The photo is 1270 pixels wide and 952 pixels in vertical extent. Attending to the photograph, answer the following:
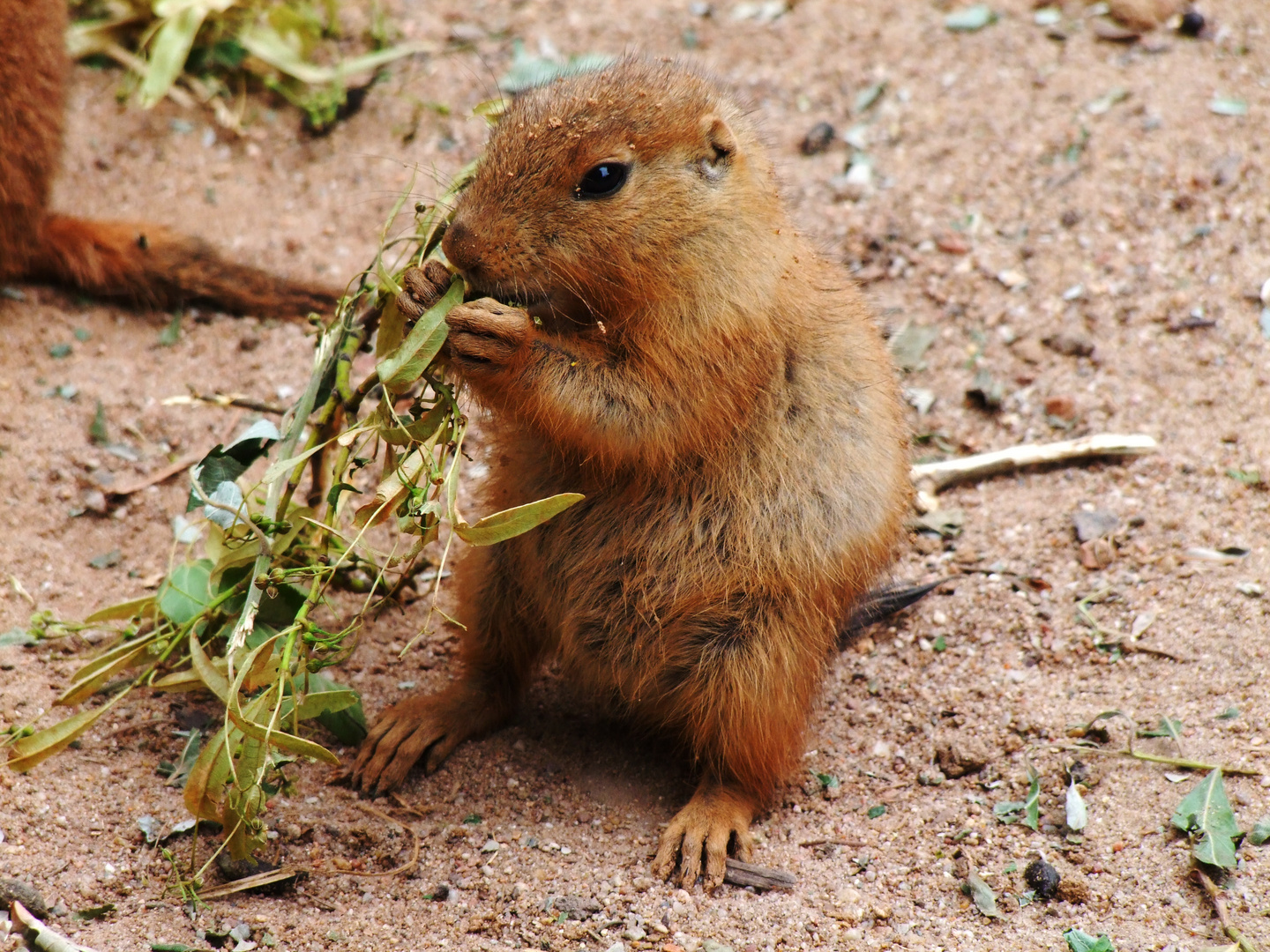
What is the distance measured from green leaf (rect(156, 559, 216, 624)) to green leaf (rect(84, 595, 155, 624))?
0.25 ft

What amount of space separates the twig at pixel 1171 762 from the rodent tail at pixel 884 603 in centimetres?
90

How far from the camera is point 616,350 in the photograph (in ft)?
12.9

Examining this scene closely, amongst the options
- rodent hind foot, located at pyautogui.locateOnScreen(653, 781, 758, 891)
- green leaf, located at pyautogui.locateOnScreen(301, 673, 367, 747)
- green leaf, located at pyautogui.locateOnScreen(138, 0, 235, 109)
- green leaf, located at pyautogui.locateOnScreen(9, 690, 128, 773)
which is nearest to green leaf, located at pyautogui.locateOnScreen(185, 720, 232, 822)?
green leaf, located at pyautogui.locateOnScreen(9, 690, 128, 773)

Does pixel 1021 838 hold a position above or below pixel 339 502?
below

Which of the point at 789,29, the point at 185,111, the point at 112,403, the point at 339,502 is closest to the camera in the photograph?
the point at 339,502

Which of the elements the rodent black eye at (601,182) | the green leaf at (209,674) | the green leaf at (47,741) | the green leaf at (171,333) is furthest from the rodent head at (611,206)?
the green leaf at (171,333)

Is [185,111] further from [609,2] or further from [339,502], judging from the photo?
[339,502]

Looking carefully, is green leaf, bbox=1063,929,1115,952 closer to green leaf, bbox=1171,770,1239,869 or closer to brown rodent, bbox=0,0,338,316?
green leaf, bbox=1171,770,1239,869

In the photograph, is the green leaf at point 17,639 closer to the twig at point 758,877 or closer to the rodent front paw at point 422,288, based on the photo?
the rodent front paw at point 422,288

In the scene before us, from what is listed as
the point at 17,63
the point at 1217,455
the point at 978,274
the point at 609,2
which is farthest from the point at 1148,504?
the point at 17,63

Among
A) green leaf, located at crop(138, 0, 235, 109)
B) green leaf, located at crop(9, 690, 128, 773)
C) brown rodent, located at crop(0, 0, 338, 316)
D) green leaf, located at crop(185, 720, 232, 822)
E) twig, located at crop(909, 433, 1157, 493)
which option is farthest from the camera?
green leaf, located at crop(138, 0, 235, 109)

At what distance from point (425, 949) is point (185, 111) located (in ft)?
18.1

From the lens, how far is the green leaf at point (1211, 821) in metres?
3.74

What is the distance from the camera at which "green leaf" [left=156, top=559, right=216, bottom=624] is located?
4.24m
